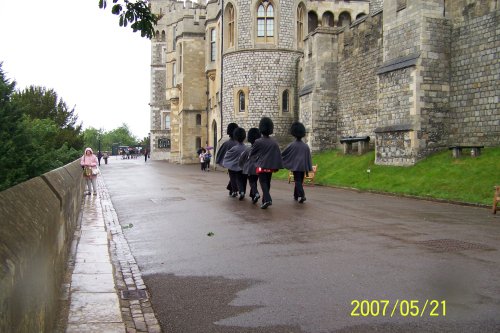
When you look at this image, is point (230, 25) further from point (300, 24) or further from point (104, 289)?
point (104, 289)

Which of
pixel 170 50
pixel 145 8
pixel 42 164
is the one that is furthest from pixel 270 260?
pixel 170 50

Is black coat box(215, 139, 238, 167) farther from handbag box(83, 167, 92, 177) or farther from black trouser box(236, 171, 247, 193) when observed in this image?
handbag box(83, 167, 92, 177)

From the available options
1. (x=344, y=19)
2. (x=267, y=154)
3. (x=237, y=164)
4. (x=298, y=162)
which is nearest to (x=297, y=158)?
(x=298, y=162)

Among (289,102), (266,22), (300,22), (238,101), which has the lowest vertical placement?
(289,102)

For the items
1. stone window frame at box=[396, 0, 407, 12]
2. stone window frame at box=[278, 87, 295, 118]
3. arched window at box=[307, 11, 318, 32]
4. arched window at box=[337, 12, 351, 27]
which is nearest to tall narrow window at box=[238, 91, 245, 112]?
stone window frame at box=[278, 87, 295, 118]

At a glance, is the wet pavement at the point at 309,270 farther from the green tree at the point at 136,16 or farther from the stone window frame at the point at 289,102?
the stone window frame at the point at 289,102

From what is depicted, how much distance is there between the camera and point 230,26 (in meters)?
36.9

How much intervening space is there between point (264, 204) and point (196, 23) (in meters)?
40.1

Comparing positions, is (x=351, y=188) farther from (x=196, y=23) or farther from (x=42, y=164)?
(x=196, y=23)

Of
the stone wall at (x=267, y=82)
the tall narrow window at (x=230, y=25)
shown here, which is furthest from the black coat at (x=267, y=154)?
the tall narrow window at (x=230, y=25)

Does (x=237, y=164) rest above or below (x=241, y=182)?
above

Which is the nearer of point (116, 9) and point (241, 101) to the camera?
point (116, 9)
